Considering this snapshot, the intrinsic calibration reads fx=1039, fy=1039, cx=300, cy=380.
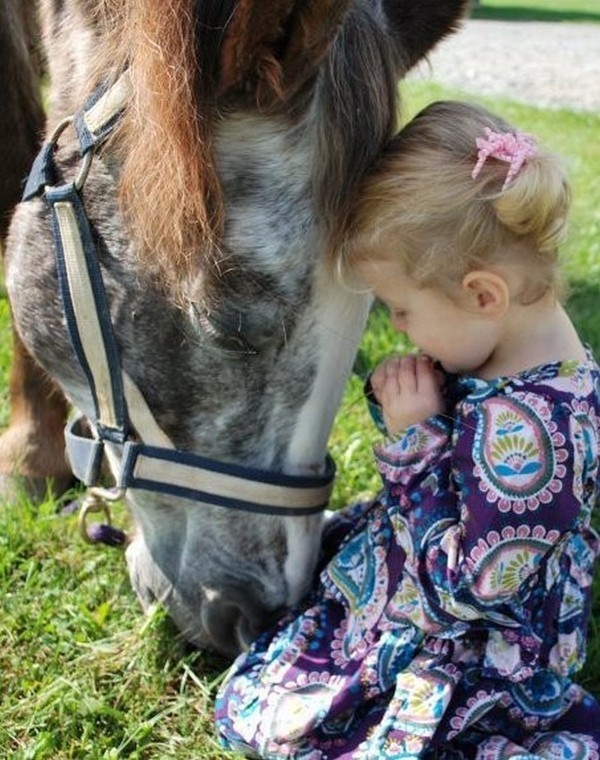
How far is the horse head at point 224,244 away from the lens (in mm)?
1552

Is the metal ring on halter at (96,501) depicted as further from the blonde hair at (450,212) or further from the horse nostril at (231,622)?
the blonde hair at (450,212)

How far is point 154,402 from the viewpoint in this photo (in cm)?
191

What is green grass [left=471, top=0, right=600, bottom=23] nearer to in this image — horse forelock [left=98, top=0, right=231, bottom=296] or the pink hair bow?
the pink hair bow

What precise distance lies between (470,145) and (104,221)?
0.65 metres

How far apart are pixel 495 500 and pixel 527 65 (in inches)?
623

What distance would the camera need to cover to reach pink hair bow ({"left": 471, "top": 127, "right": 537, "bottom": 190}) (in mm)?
1692

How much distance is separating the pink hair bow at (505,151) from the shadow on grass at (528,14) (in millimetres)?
28201

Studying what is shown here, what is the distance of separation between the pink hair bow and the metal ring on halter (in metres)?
0.91

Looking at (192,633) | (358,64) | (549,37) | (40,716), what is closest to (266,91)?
(358,64)

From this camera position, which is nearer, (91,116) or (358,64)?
(358,64)

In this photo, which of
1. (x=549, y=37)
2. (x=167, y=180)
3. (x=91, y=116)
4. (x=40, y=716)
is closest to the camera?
(x=167, y=180)

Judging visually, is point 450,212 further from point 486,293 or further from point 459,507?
point 459,507

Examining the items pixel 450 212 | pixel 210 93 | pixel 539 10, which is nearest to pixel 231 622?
pixel 450 212

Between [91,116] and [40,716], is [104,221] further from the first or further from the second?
[40,716]
